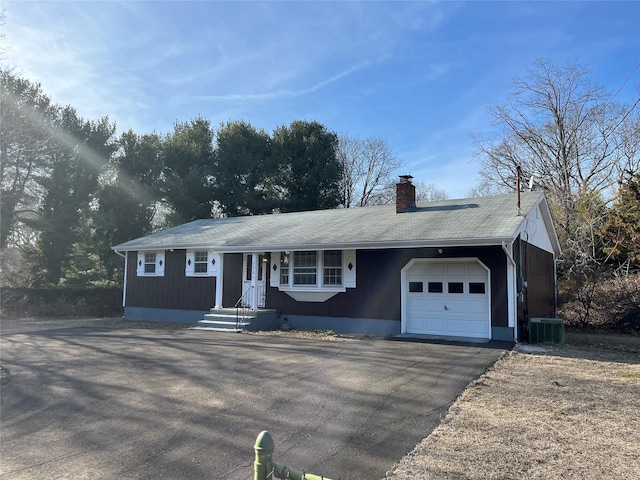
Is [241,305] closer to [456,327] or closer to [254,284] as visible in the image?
[254,284]

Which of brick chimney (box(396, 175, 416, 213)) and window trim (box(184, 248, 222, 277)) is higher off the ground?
brick chimney (box(396, 175, 416, 213))

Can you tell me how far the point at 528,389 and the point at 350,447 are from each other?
11.8 ft

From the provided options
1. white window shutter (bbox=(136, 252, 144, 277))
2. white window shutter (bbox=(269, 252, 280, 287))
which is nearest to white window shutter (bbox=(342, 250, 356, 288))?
white window shutter (bbox=(269, 252, 280, 287))

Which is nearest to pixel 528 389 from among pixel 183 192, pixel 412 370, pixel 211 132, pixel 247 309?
pixel 412 370

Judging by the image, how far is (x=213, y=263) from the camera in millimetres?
16688

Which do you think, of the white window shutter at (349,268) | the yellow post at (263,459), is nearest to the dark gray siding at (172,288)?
the white window shutter at (349,268)

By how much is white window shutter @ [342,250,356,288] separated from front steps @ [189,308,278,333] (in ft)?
9.25

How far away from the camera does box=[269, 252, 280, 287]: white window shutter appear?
1529 cm

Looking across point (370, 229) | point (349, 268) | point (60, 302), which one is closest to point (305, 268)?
point (349, 268)

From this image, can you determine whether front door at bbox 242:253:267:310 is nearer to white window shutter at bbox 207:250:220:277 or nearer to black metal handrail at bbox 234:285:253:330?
black metal handrail at bbox 234:285:253:330

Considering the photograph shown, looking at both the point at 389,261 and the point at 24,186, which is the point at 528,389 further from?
the point at 24,186

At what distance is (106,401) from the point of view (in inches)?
254

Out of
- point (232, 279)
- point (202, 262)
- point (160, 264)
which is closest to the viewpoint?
point (232, 279)

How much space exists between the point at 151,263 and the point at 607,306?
54.9 feet
